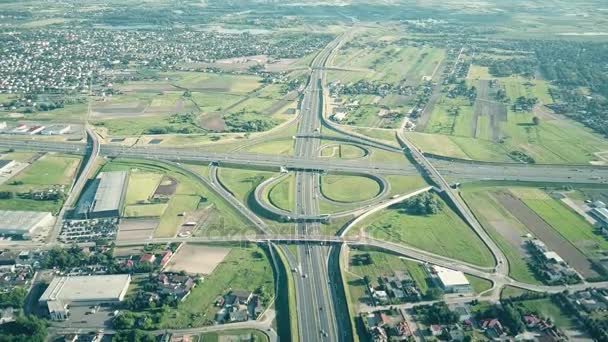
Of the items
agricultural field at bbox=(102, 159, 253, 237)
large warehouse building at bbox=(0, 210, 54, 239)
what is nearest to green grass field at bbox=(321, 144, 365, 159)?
agricultural field at bbox=(102, 159, 253, 237)

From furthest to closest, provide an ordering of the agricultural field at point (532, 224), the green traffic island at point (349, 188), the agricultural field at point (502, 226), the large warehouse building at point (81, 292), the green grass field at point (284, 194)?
the green traffic island at point (349, 188) < the green grass field at point (284, 194) < the agricultural field at point (532, 224) < the agricultural field at point (502, 226) < the large warehouse building at point (81, 292)

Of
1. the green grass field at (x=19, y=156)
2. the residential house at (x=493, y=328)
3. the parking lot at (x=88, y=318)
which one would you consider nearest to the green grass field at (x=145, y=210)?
the parking lot at (x=88, y=318)

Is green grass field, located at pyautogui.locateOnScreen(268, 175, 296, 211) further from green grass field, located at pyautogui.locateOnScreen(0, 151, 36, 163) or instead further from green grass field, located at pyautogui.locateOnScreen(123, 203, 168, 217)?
green grass field, located at pyautogui.locateOnScreen(0, 151, 36, 163)

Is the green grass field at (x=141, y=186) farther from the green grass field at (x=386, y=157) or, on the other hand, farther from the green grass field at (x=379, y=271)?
the green grass field at (x=386, y=157)

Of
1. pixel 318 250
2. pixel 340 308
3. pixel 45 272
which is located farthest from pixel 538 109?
pixel 45 272

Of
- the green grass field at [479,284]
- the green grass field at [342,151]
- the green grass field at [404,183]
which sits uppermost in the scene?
the green grass field at [342,151]

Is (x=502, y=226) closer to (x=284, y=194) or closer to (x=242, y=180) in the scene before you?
(x=284, y=194)

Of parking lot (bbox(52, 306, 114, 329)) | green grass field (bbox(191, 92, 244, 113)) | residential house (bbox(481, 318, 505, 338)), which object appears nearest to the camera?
residential house (bbox(481, 318, 505, 338))
